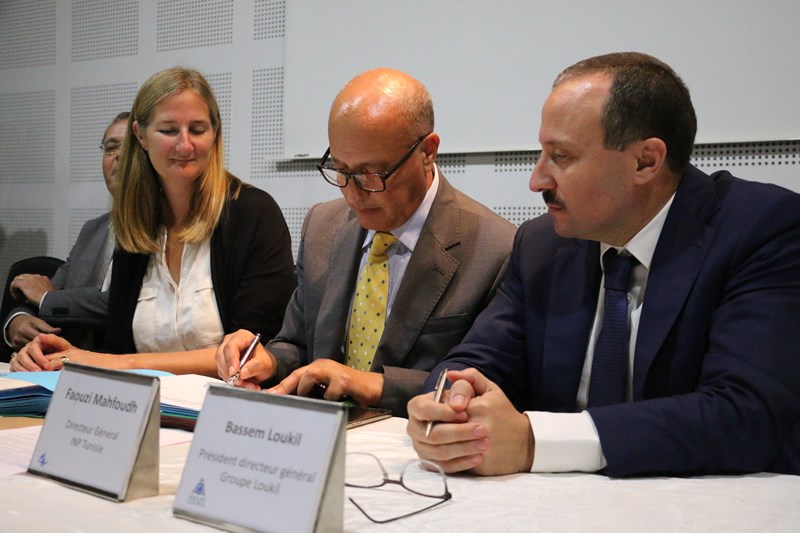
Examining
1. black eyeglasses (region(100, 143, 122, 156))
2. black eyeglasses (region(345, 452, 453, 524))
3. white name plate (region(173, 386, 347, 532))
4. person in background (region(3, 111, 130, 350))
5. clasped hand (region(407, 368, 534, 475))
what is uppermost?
black eyeglasses (region(100, 143, 122, 156))

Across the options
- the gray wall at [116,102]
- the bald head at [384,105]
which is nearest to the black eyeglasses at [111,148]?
the gray wall at [116,102]

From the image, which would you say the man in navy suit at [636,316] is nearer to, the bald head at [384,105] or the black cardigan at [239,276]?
the bald head at [384,105]

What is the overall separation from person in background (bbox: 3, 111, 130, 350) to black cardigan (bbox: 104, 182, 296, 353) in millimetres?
211

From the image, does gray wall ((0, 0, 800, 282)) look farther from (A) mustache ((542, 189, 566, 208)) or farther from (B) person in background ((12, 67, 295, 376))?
(A) mustache ((542, 189, 566, 208))

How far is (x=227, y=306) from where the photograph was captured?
9.00 ft

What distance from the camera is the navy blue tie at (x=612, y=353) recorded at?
1.61 metres

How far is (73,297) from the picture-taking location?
2.99 metres

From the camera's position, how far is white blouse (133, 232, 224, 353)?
8.90ft

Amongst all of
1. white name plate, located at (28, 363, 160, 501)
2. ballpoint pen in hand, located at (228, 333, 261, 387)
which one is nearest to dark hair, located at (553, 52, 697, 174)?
ballpoint pen in hand, located at (228, 333, 261, 387)

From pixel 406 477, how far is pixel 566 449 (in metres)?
0.27

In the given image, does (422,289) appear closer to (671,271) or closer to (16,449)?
(671,271)

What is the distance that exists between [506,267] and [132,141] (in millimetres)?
1570

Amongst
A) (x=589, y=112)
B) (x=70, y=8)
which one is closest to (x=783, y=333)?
(x=589, y=112)

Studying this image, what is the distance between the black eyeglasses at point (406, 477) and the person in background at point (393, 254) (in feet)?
2.07
